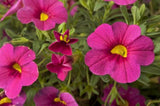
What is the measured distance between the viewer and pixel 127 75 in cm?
76

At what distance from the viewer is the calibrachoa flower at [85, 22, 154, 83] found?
763 mm

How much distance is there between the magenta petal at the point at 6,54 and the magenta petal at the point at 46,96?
162 mm

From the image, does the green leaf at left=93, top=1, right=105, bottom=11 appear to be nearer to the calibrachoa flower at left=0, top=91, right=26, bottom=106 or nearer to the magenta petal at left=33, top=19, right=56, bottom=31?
the magenta petal at left=33, top=19, right=56, bottom=31

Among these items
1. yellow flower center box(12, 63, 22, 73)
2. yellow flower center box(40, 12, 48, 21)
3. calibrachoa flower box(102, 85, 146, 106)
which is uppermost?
yellow flower center box(40, 12, 48, 21)

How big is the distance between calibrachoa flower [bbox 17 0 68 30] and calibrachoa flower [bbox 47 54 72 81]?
11cm

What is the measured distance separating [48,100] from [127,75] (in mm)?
320

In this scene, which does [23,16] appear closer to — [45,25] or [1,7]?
[45,25]

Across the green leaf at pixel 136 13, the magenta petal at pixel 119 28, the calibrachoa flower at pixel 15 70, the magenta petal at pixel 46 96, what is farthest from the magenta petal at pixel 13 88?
the green leaf at pixel 136 13

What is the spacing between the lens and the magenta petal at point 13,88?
79 centimetres

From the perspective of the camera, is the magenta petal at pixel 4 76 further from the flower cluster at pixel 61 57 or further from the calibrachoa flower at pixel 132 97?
the calibrachoa flower at pixel 132 97

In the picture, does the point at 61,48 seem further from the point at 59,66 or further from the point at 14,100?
the point at 14,100

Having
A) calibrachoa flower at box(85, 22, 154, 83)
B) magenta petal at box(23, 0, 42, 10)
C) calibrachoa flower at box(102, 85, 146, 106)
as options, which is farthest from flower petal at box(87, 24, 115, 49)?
calibrachoa flower at box(102, 85, 146, 106)

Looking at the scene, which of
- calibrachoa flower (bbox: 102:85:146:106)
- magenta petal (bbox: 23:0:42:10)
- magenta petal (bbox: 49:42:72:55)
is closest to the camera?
magenta petal (bbox: 49:42:72:55)

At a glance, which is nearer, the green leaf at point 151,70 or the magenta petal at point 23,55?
the magenta petal at point 23,55
